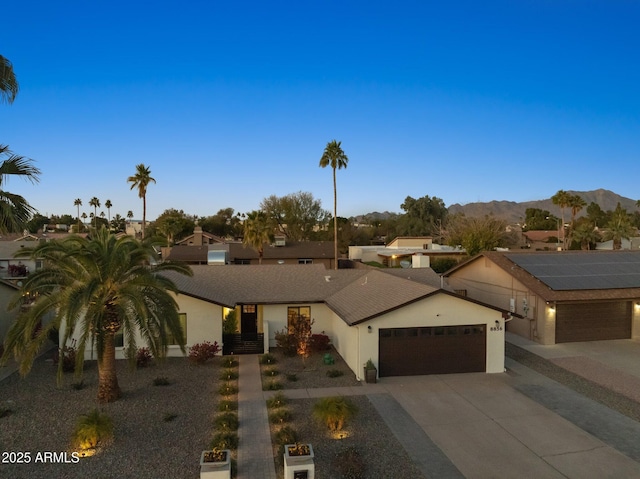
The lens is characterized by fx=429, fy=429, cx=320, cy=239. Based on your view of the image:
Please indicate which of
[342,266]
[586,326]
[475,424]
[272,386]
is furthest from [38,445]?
[342,266]

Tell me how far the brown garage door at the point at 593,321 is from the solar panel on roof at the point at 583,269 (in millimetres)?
1016

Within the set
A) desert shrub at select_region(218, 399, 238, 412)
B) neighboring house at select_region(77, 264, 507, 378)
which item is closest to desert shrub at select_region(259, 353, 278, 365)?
neighboring house at select_region(77, 264, 507, 378)

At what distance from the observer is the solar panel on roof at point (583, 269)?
22.0 m

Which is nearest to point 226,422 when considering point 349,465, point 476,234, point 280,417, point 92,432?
point 280,417

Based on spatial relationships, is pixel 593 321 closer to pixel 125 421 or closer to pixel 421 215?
pixel 125 421

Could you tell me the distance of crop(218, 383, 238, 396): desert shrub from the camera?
1451 cm

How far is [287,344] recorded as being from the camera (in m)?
19.1

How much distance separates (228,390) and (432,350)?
7.84m

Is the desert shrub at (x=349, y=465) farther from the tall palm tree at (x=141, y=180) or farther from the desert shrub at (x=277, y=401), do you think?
the tall palm tree at (x=141, y=180)

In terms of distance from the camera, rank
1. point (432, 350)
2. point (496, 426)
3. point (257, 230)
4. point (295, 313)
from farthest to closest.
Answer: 1. point (257, 230)
2. point (295, 313)
3. point (432, 350)
4. point (496, 426)

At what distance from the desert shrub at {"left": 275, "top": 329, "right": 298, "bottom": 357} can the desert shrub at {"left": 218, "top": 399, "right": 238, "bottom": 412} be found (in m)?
5.47

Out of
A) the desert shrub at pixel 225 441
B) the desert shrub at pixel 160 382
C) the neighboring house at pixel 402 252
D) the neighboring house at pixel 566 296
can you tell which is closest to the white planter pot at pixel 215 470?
the desert shrub at pixel 225 441

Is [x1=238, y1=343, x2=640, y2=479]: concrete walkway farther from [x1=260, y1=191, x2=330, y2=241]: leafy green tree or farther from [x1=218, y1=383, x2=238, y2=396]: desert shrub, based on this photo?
[x1=260, y1=191, x2=330, y2=241]: leafy green tree

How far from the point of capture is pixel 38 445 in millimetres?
10820
